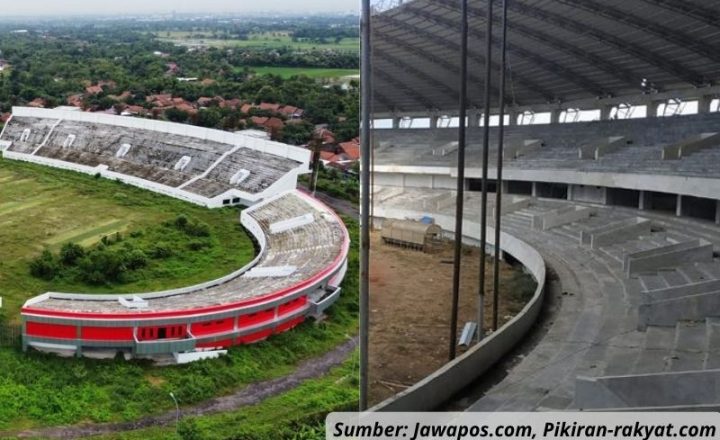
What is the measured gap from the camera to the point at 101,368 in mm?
11242

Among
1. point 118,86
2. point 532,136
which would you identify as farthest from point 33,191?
point 532,136

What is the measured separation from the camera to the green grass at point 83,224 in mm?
12492

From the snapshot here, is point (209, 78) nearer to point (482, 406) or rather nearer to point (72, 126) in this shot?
point (72, 126)

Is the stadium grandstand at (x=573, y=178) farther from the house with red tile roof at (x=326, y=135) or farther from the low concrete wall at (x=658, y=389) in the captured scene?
the house with red tile roof at (x=326, y=135)

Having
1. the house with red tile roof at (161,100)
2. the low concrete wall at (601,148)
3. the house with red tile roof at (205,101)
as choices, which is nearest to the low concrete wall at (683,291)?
the house with red tile roof at (205,101)

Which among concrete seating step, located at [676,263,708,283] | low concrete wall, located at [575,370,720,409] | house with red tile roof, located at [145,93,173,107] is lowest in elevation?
concrete seating step, located at [676,263,708,283]

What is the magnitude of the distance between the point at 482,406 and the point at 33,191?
37.6 ft

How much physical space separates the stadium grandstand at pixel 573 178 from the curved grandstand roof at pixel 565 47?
81 mm

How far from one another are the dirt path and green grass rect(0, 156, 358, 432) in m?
0.14

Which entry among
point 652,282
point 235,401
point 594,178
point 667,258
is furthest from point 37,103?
point 594,178

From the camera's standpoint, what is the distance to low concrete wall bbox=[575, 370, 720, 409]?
6.27 metres

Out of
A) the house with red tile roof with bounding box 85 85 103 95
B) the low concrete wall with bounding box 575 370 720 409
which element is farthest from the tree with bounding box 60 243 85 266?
the low concrete wall with bounding box 575 370 720 409

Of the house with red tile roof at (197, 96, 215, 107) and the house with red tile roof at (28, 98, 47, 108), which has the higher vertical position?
the house with red tile roof at (28, 98, 47, 108)

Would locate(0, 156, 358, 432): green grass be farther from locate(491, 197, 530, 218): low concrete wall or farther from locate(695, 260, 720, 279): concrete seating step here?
locate(491, 197, 530, 218): low concrete wall
